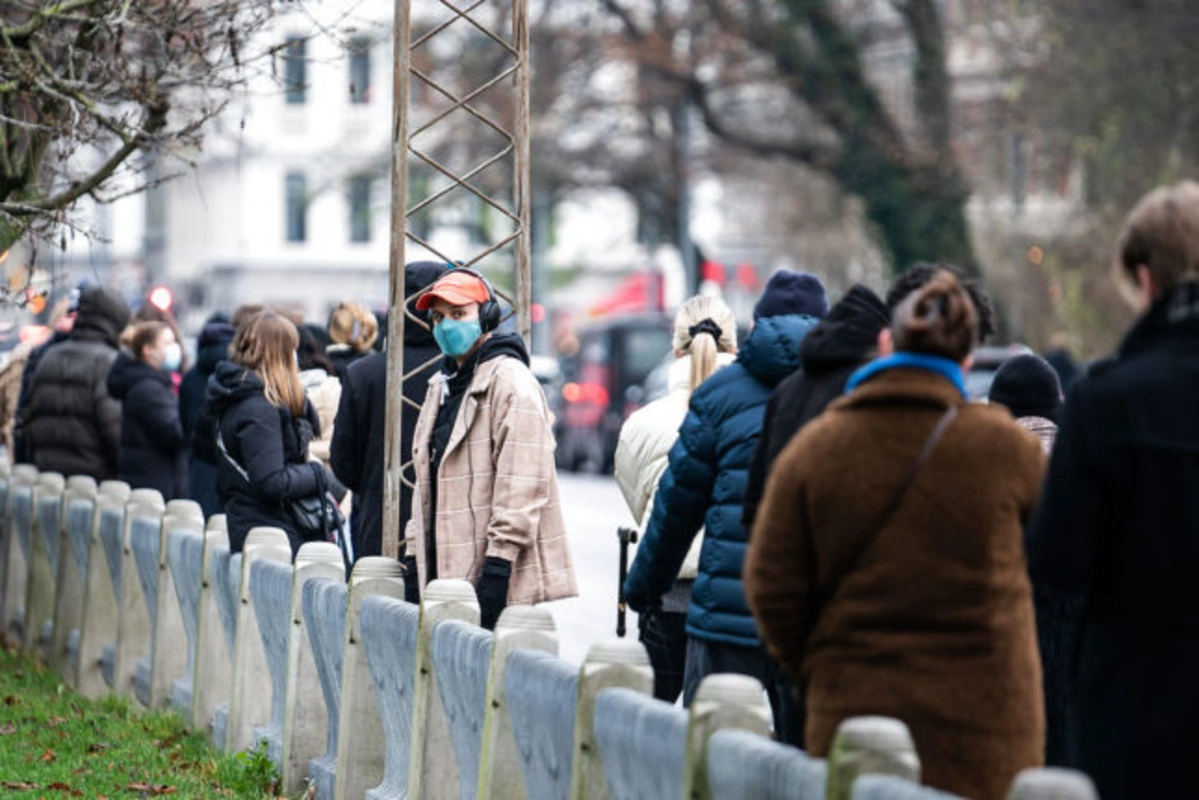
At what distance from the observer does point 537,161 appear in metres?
52.4

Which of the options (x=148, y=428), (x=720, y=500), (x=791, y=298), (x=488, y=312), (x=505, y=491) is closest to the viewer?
(x=720, y=500)

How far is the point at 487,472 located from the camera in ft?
29.9

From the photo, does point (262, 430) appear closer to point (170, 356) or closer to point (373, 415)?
point (373, 415)

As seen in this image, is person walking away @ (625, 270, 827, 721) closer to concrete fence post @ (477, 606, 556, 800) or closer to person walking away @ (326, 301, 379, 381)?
concrete fence post @ (477, 606, 556, 800)

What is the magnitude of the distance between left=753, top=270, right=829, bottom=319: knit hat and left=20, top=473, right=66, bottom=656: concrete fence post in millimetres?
7295

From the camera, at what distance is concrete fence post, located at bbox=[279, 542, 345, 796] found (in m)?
Result: 10.2

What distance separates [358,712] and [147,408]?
6.01m

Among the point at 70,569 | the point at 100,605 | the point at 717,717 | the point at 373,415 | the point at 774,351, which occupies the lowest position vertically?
the point at 100,605

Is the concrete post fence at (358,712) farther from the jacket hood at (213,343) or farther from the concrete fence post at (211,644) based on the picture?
the jacket hood at (213,343)

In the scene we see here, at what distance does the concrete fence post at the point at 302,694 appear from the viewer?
1020 centimetres

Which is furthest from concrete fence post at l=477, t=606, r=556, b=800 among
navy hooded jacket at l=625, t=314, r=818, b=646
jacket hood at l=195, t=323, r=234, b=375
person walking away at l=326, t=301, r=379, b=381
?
jacket hood at l=195, t=323, r=234, b=375

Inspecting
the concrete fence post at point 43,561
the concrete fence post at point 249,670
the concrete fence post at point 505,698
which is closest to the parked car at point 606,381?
the concrete fence post at point 43,561

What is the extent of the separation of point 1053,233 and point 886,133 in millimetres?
9537

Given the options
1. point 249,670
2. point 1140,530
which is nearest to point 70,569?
point 249,670
